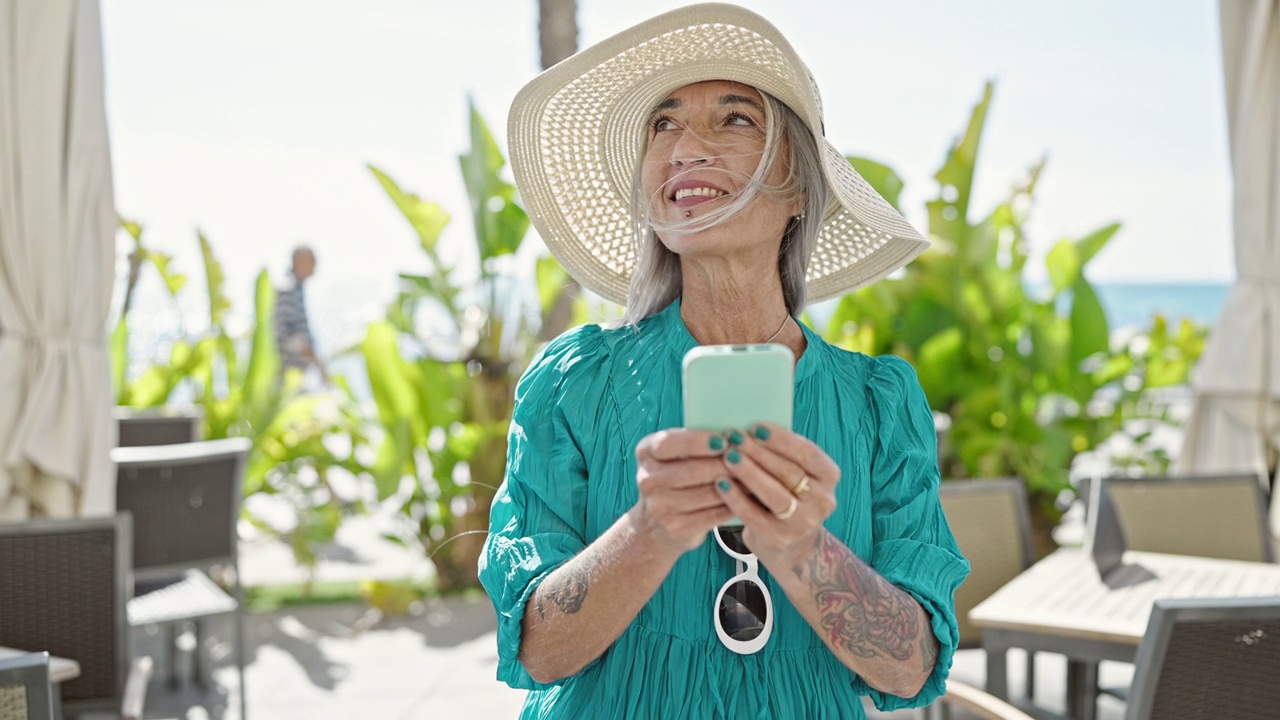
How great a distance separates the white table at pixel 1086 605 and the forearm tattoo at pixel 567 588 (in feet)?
4.34

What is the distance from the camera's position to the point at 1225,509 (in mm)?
3289

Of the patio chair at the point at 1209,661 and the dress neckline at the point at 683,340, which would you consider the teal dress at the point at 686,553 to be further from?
the patio chair at the point at 1209,661

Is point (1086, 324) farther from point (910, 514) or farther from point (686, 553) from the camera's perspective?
point (686, 553)

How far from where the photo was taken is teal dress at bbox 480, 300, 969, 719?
134 cm

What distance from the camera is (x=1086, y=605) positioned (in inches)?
97.1

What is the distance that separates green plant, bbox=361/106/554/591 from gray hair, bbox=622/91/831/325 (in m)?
3.65

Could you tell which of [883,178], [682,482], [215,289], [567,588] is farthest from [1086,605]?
[215,289]

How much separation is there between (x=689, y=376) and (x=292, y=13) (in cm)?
5828

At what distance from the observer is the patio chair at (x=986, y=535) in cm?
304

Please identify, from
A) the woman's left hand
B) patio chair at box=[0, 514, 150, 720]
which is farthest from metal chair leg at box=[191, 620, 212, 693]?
the woman's left hand

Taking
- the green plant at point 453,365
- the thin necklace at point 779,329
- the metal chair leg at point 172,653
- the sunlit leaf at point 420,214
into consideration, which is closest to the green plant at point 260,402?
the green plant at point 453,365

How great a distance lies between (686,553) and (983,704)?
3.52 feet

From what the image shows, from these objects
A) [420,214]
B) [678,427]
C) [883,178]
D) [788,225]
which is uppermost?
[883,178]

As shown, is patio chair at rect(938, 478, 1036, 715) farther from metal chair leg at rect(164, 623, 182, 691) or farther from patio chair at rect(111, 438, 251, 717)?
metal chair leg at rect(164, 623, 182, 691)
